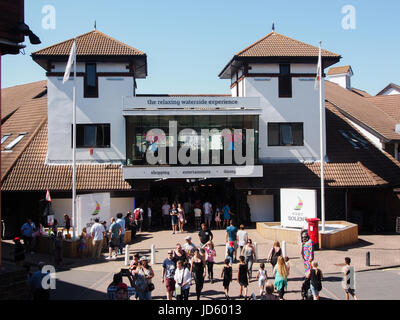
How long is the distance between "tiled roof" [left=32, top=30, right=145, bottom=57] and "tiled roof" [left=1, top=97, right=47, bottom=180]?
4.98 metres

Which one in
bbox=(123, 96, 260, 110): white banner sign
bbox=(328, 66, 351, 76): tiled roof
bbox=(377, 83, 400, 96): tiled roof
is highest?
bbox=(328, 66, 351, 76): tiled roof

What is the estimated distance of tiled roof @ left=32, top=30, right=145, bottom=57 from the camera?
81.9ft

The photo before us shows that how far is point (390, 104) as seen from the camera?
36.3 m

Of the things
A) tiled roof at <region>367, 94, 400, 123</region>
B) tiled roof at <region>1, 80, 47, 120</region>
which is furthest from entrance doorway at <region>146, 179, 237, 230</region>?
tiled roof at <region>367, 94, 400, 123</region>

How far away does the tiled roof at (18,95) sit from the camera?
109 ft

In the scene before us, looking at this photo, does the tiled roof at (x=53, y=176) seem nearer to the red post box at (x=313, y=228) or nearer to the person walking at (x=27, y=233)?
the person walking at (x=27, y=233)

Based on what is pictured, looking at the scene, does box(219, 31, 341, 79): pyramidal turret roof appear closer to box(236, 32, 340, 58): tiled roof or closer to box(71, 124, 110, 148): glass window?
box(236, 32, 340, 58): tiled roof

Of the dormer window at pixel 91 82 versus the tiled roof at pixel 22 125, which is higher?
the dormer window at pixel 91 82

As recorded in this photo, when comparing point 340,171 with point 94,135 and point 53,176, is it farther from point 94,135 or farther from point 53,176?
point 53,176

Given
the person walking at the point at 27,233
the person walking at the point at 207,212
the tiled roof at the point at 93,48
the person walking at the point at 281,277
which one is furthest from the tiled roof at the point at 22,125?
the person walking at the point at 281,277

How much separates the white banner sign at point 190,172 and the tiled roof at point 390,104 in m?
15.8

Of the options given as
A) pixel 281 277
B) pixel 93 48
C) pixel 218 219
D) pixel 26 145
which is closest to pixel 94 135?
pixel 26 145
